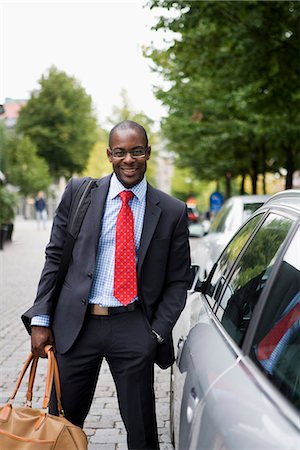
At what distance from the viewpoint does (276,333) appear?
2.36m

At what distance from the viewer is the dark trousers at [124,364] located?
3113 millimetres

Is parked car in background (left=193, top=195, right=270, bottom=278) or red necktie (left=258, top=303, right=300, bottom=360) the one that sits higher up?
red necktie (left=258, top=303, right=300, bottom=360)

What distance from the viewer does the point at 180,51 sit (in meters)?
12.9

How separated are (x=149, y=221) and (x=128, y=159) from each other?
29 centimetres

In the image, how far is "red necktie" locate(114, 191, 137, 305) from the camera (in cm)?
309

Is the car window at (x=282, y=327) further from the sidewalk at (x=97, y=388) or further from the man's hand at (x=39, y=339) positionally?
the sidewalk at (x=97, y=388)

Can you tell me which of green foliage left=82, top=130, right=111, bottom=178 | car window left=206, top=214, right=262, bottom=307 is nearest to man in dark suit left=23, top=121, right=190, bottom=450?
car window left=206, top=214, right=262, bottom=307

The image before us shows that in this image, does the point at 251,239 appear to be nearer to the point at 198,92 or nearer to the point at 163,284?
the point at 163,284

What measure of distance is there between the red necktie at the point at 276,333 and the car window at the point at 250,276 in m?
0.11

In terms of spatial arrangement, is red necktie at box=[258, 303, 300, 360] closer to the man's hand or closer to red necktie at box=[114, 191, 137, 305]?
red necktie at box=[114, 191, 137, 305]

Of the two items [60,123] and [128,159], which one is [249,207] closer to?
[128,159]

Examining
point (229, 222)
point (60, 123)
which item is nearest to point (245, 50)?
point (229, 222)

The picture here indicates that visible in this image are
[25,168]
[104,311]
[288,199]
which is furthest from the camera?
[25,168]

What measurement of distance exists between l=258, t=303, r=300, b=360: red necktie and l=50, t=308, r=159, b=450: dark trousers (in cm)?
83
